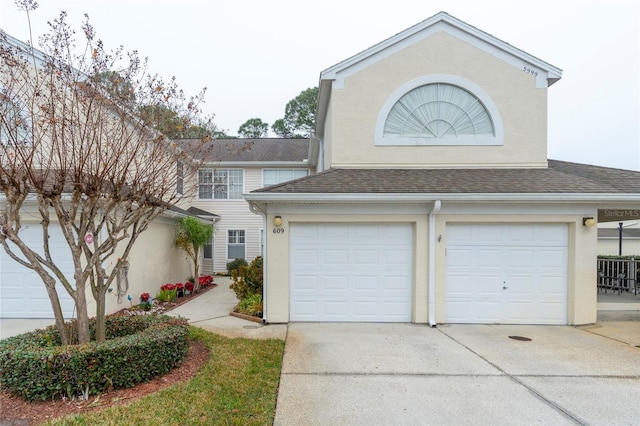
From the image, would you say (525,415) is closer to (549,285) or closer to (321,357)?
(321,357)

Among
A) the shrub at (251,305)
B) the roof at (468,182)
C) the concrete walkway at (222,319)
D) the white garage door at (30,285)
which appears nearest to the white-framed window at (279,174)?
the concrete walkway at (222,319)

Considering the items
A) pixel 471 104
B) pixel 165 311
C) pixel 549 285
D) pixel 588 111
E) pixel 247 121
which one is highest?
pixel 247 121

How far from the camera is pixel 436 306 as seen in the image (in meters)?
7.35

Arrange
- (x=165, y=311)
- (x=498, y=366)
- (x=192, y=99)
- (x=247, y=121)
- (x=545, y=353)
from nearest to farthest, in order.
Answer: (x=498, y=366) < (x=545, y=353) < (x=192, y=99) < (x=165, y=311) < (x=247, y=121)

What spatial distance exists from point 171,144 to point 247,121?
1443 inches

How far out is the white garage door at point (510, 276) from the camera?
7418 millimetres

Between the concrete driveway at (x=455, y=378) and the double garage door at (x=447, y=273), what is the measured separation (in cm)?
69

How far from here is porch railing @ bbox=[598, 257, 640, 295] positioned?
1064cm

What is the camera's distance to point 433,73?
8836 mm

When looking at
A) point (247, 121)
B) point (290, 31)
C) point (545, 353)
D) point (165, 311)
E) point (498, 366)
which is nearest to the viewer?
point (498, 366)

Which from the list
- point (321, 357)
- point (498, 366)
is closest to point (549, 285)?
point (498, 366)

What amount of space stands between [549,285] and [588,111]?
18.3 m

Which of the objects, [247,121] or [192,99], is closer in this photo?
[192,99]

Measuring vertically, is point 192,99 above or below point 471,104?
below
